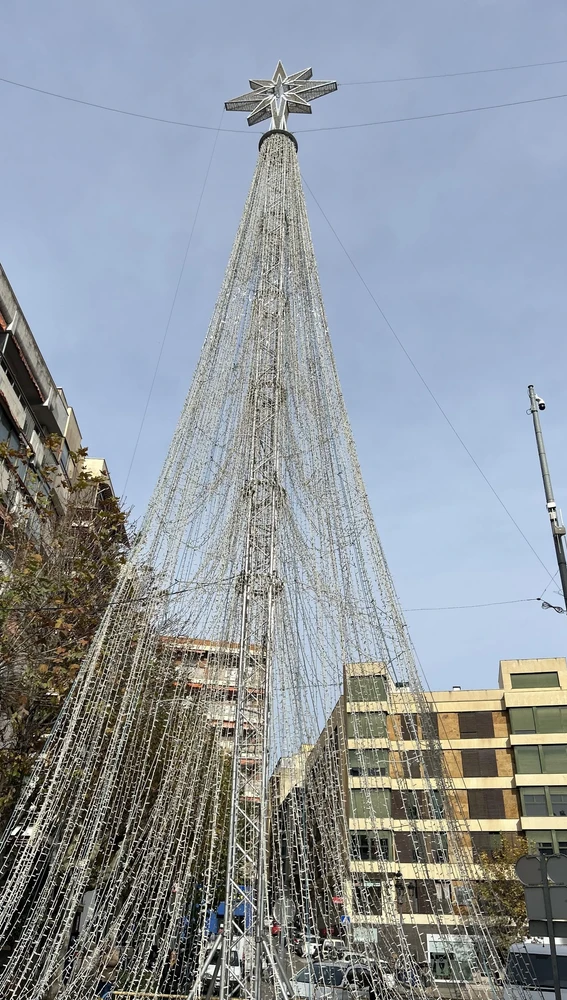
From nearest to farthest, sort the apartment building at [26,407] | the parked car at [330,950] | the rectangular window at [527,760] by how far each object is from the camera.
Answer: the parked car at [330,950]
the apartment building at [26,407]
the rectangular window at [527,760]

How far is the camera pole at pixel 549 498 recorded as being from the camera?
8.45 m

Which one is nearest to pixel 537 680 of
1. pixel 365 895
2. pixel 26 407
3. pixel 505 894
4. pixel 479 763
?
pixel 479 763

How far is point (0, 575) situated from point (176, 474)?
267 centimetres

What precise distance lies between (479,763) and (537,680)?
11.6 ft

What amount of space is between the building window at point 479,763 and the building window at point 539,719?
1183mm

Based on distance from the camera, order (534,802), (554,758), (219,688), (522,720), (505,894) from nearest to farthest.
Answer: (219,688), (505,894), (534,802), (554,758), (522,720)

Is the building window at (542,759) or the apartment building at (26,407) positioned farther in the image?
the building window at (542,759)

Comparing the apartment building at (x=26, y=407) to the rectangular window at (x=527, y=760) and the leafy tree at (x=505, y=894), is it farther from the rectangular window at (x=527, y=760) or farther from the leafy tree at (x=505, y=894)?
the rectangular window at (x=527, y=760)

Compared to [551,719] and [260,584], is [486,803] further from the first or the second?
[260,584]

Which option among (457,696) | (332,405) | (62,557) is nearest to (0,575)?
(62,557)

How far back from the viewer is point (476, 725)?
2430 centimetres

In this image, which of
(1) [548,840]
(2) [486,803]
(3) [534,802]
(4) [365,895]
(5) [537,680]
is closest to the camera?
(4) [365,895]

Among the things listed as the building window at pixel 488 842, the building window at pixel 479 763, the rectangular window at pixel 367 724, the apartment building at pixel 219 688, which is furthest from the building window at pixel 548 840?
the apartment building at pixel 219 688

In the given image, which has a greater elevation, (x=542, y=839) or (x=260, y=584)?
(x=542, y=839)
